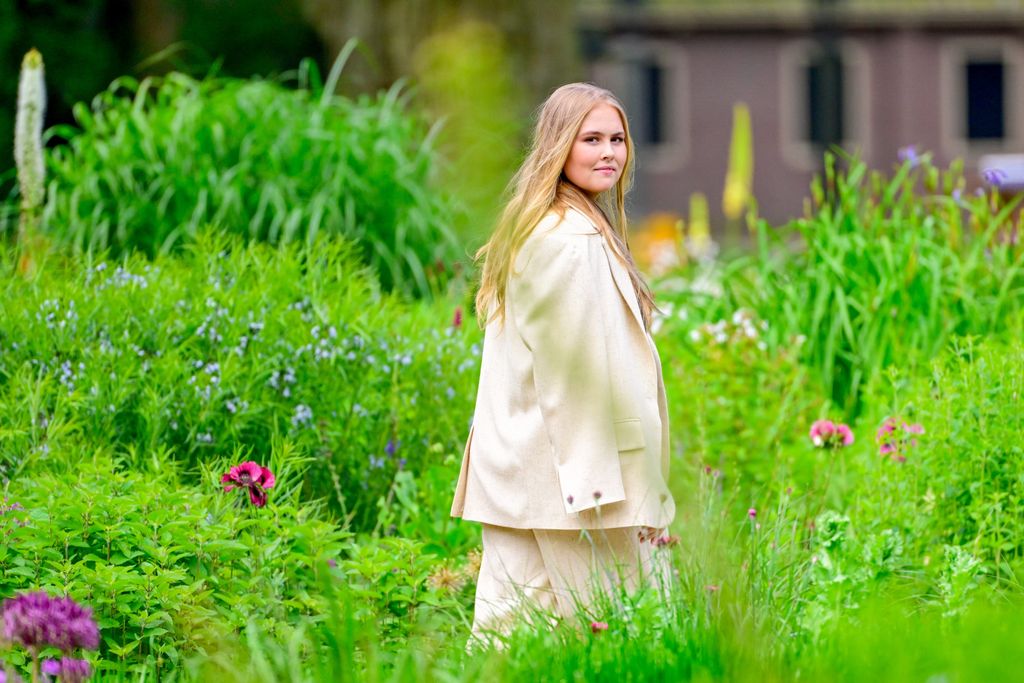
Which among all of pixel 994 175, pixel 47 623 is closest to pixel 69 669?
pixel 47 623

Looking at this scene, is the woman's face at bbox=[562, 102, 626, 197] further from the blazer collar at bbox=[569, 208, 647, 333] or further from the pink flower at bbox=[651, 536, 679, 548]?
the pink flower at bbox=[651, 536, 679, 548]

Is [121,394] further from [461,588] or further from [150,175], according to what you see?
[150,175]

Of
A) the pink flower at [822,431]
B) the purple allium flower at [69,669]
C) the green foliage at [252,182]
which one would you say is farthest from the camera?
the green foliage at [252,182]

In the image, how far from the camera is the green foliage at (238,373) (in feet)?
13.4

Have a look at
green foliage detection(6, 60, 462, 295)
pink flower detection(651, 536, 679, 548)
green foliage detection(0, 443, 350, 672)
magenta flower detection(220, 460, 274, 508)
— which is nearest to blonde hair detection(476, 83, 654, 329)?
pink flower detection(651, 536, 679, 548)

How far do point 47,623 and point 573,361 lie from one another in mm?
1261

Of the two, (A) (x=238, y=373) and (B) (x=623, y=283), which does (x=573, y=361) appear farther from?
(A) (x=238, y=373)

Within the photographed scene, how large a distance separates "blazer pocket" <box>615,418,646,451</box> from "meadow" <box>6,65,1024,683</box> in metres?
0.28

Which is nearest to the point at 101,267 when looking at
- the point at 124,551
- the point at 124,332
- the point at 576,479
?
the point at 124,332

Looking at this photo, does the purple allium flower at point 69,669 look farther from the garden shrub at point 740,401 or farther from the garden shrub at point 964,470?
the garden shrub at point 740,401

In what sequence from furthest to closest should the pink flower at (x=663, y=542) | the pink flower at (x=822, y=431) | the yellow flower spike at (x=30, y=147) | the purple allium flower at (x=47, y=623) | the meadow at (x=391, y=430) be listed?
the yellow flower spike at (x=30, y=147)
the pink flower at (x=822, y=431)
the pink flower at (x=663, y=542)
the meadow at (x=391, y=430)
the purple allium flower at (x=47, y=623)

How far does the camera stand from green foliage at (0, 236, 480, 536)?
13.4 ft

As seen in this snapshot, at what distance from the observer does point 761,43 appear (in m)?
25.6

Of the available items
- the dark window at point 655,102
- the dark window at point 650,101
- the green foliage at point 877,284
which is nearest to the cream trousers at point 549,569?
the green foliage at point 877,284
